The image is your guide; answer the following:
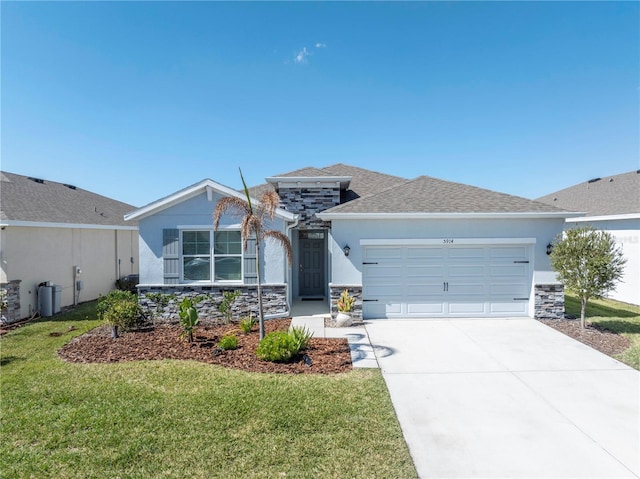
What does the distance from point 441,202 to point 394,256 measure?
97.6 inches

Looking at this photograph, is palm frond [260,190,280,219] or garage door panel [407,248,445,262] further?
garage door panel [407,248,445,262]

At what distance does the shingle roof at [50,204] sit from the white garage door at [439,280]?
12073mm

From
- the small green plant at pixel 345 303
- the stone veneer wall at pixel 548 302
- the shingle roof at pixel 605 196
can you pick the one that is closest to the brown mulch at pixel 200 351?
the small green plant at pixel 345 303

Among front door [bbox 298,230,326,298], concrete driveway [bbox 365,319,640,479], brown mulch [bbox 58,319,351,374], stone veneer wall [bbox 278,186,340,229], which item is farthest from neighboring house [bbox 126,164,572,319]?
front door [bbox 298,230,326,298]

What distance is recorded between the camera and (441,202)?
387 inches

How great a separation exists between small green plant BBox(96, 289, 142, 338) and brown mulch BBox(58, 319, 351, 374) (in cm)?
31

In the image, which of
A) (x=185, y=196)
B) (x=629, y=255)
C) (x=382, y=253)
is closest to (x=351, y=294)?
(x=382, y=253)

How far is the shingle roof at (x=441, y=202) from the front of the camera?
368 inches

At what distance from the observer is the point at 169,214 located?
943 cm

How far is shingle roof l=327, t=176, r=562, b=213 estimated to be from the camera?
9336mm

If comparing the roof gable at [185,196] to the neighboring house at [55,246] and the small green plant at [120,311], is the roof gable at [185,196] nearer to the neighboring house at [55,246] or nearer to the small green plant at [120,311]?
the small green plant at [120,311]

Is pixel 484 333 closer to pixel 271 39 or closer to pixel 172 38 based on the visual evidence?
pixel 271 39

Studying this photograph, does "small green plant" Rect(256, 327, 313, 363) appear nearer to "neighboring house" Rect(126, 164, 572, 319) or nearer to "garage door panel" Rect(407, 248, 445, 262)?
"neighboring house" Rect(126, 164, 572, 319)

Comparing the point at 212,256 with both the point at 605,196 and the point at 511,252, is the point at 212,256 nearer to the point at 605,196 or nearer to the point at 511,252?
the point at 511,252
